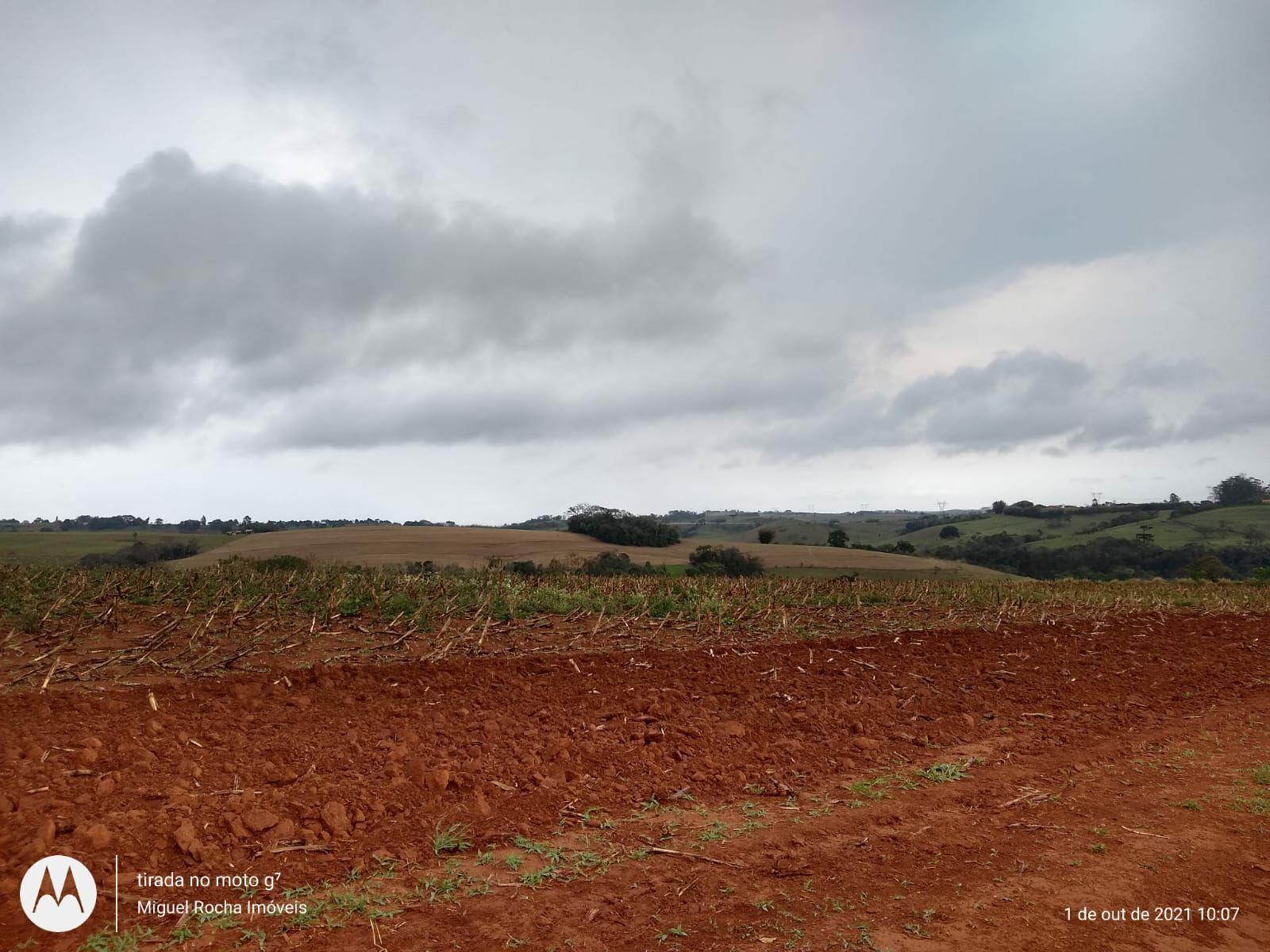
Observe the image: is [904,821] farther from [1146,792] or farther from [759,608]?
[759,608]

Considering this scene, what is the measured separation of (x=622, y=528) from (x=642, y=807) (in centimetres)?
4976

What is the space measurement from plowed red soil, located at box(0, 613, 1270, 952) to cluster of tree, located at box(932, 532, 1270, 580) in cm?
5552

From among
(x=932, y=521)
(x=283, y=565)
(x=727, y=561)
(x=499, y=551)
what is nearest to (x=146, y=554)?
(x=499, y=551)

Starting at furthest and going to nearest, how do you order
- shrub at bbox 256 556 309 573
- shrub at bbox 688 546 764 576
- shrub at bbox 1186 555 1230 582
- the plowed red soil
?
shrub at bbox 688 546 764 576 < shrub at bbox 1186 555 1230 582 < shrub at bbox 256 556 309 573 < the plowed red soil

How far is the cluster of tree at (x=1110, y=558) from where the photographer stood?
194ft

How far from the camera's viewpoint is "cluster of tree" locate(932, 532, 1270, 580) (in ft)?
194

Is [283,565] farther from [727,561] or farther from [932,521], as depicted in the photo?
[932,521]

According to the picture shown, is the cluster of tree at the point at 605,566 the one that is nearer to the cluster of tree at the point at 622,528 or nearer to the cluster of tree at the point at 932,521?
the cluster of tree at the point at 622,528

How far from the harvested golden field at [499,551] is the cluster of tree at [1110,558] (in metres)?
17.4

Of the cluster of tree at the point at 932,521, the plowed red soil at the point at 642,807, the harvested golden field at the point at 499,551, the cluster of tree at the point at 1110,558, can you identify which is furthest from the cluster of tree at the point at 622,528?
the cluster of tree at the point at 932,521

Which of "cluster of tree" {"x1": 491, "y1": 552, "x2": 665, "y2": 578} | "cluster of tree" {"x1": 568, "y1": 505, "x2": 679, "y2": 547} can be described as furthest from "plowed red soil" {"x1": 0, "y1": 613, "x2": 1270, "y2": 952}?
"cluster of tree" {"x1": 568, "y1": 505, "x2": 679, "y2": 547}

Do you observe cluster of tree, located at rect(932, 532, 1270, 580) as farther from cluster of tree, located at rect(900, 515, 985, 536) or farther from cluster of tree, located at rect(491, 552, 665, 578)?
cluster of tree, located at rect(491, 552, 665, 578)

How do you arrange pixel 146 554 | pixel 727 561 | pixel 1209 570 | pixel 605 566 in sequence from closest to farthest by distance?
1. pixel 605 566
2. pixel 146 554
3. pixel 1209 570
4. pixel 727 561

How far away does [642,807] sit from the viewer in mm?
5590
